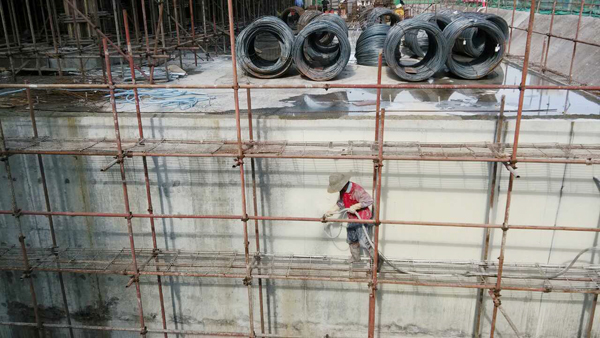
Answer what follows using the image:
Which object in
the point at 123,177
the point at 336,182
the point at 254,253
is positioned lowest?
the point at 254,253

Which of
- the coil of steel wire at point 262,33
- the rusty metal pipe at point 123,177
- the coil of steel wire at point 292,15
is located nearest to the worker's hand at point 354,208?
the rusty metal pipe at point 123,177

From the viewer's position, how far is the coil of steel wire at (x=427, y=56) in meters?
9.28

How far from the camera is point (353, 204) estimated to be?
654 centimetres

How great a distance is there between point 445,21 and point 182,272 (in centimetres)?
909

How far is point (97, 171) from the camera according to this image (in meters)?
6.91

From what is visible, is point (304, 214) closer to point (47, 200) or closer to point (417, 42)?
point (47, 200)

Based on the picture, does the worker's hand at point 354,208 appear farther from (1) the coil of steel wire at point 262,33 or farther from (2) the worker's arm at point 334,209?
(1) the coil of steel wire at point 262,33

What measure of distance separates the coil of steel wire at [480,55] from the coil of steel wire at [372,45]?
82.1 inches

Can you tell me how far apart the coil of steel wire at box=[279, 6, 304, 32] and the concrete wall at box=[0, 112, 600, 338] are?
1561cm

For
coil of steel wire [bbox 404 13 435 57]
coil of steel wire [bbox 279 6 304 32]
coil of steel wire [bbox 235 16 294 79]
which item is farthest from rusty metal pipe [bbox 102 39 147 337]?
coil of steel wire [bbox 279 6 304 32]

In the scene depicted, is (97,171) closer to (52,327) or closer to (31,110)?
(31,110)

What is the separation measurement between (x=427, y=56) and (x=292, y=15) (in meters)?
14.0

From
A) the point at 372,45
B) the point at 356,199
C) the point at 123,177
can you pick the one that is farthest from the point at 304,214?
the point at 372,45

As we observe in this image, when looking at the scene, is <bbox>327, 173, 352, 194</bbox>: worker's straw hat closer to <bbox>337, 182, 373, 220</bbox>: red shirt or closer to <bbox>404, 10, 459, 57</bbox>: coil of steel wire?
<bbox>337, 182, 373, 220</bbox>: red shirt
